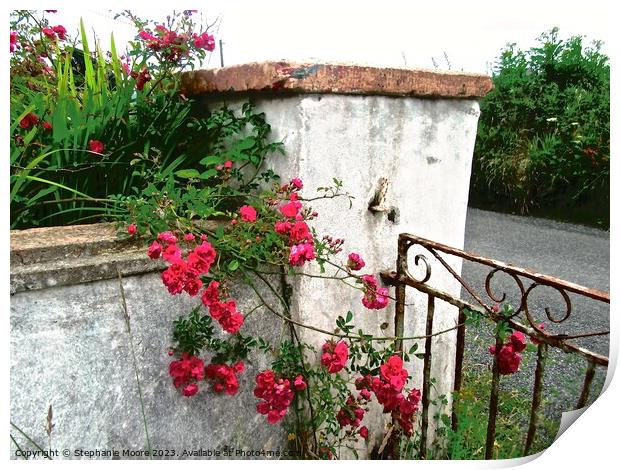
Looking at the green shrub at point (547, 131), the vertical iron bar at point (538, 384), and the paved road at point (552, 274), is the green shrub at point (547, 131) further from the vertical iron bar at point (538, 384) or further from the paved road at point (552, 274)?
the vertical iron bar at point (538, 384)

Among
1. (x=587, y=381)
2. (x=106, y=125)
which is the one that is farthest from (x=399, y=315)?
(x=106, y=125)

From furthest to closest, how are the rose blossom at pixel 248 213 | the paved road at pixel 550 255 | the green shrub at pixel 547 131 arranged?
the paved road at pixel 550 255
the green shrub at pixel 547 131
the rose blossom at pixel 248 213

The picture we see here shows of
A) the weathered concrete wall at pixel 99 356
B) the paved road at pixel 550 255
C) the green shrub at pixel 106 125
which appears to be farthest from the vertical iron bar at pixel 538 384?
the green shrub at pixel 106 125

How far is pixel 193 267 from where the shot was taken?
1292 millimetres

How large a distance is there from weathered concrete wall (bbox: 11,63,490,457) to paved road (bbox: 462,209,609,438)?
54 centimetres

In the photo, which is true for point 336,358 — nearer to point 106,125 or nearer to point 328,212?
point 328,212

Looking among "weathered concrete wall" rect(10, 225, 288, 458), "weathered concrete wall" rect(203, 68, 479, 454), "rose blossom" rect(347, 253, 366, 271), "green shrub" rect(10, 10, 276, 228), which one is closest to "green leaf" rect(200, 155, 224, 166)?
"green shrub" rect(10, 10, 276, 228)

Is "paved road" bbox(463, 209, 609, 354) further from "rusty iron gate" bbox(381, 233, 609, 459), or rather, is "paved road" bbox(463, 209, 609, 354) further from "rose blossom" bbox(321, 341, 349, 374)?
"rose blossom" bbox(321, 341, 349, 374)

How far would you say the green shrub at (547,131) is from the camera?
196cm

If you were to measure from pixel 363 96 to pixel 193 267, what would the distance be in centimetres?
72

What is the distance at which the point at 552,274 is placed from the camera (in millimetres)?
2984

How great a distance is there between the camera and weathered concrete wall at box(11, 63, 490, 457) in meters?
1.30

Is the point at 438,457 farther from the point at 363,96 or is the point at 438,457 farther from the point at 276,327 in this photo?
the point at 363,96

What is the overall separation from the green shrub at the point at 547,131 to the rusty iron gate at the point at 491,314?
20.5 inches
